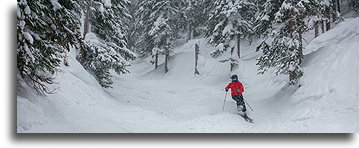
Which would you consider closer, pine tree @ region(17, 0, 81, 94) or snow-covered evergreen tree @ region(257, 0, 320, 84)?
pine tree @ region(17, 0, 81, 94)

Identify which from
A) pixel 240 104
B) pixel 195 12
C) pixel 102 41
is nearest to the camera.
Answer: pixel 240 104

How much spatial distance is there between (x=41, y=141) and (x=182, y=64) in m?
18.2

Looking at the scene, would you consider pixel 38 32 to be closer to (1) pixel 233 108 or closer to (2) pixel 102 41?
(2) pixel 102 41

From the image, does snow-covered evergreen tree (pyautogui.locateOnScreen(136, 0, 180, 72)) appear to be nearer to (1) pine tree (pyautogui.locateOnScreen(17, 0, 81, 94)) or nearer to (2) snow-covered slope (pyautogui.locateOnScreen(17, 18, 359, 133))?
(2) snow-covered slope (pyautogui.locateOnScreen(17, 18, 359, 133))

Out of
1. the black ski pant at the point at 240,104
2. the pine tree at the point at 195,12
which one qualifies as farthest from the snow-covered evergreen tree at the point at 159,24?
the black ski pant at the point at 240,104

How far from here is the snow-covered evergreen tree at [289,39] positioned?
25.1 ft

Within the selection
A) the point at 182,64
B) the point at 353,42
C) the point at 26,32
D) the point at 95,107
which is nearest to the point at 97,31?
the point at 95,107

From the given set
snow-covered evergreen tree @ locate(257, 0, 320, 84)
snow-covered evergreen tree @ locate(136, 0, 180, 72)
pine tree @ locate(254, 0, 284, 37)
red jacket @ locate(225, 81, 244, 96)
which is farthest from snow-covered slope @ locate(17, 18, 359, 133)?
snow-covered evergreen tree @ locate(136, 0, 180, 72)

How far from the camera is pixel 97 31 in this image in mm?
11227

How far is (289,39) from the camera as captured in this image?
26.4ft

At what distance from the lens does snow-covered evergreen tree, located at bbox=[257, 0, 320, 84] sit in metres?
7.65

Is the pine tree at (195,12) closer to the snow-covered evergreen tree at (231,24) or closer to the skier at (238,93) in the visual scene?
the snow-covered evergreen tree at (231,24)

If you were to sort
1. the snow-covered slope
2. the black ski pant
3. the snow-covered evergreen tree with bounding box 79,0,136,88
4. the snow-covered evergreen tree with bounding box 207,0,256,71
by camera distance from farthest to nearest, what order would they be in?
the snow-covered evergreen tree with bounding box 207,0,256,71 < the snow-covered evergreen tree with bounding box 79,0,136,88 < the black ski pant < the snow-covered slope

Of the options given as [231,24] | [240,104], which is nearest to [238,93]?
[240,104]
